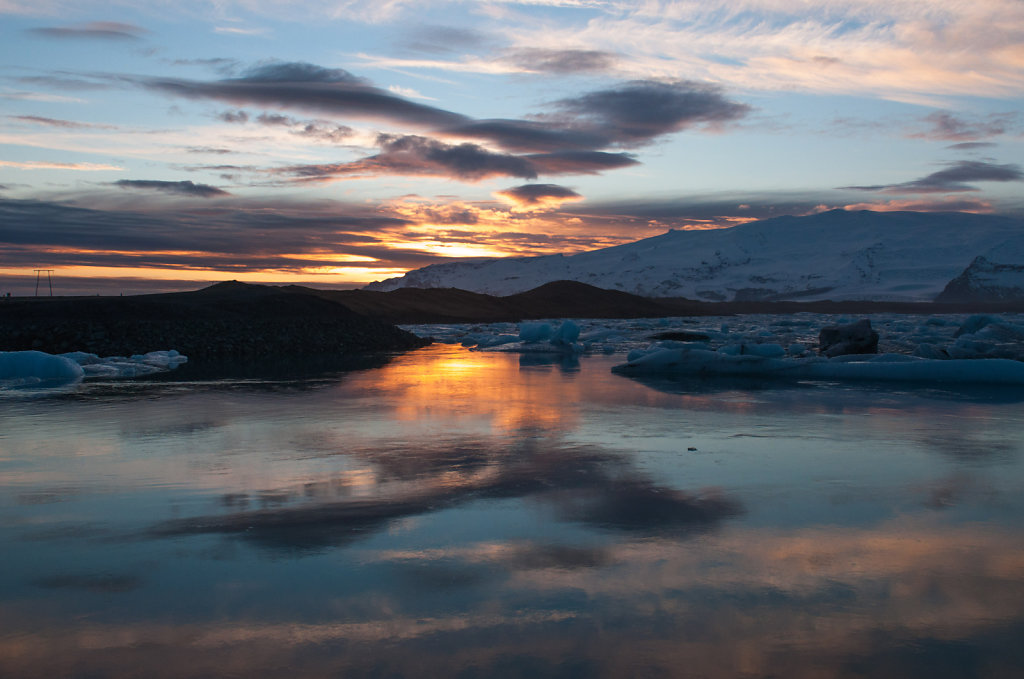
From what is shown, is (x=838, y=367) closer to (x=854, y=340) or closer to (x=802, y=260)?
(x=854, y=340)

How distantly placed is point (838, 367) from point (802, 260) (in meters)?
162

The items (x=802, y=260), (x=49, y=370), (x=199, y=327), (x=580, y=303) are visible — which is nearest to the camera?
(x=49, y=370)

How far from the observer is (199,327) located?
2378 centimetres

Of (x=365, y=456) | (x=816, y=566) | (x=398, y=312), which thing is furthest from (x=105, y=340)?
(x=398, y=312)

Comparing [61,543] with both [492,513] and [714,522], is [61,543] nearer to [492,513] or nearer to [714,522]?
[492,513]

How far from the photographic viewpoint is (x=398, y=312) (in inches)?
2530

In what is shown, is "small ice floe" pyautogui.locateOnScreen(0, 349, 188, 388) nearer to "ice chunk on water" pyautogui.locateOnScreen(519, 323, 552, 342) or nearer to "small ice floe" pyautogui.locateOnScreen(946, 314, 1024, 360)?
"ice chunk on water" pyautogui.locateOnScreen(519, 323, 552, 342)

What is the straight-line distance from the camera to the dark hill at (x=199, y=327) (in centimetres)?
2122

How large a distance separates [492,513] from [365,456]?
2.39 metres

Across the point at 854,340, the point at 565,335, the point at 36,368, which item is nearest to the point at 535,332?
the point at 565,335

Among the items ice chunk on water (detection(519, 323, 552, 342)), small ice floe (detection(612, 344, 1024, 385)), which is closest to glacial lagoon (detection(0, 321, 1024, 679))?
small ice floe (detection(612, 344, 1024, 385))

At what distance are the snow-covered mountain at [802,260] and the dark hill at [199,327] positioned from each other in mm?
117136

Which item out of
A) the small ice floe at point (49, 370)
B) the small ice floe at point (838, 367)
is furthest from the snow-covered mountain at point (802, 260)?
the small ice floe at point (49, 370)

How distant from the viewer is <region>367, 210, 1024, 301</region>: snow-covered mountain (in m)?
142
